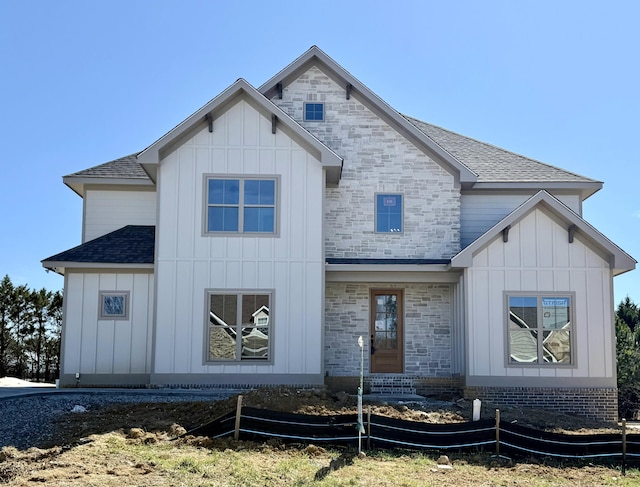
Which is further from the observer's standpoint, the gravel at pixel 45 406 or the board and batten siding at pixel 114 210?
the board and batten siding at pixel 114 210

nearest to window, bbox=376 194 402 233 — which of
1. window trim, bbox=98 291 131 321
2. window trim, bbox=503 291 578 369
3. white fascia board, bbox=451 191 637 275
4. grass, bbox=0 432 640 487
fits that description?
white fascia board, bbox=451 191 637 275

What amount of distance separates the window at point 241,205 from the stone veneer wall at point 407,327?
281 centimetres

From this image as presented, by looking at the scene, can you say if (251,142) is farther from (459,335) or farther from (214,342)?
(459,335)

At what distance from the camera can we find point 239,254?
16.8m

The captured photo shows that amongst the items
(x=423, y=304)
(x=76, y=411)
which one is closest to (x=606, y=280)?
(x=423, y=304)

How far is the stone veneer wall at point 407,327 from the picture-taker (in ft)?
60.4

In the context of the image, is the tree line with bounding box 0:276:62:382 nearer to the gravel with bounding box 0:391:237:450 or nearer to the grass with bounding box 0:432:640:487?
the gravel with bounding box 0:391:237:450

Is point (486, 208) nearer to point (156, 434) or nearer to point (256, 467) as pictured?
point (156, 434)

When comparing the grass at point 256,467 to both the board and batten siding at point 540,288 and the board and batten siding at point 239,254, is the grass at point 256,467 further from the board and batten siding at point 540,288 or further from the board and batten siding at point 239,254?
the board and batten siding at point 540,288

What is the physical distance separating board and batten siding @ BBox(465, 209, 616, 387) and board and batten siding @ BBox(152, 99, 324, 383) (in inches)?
146

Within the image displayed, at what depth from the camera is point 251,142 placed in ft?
56.4

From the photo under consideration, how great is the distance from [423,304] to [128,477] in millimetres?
11085

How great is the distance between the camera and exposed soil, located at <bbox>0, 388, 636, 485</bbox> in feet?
29.4

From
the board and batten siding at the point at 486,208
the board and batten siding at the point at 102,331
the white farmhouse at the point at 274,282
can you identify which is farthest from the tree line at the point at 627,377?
the board and batten siding at the point at 102,331
